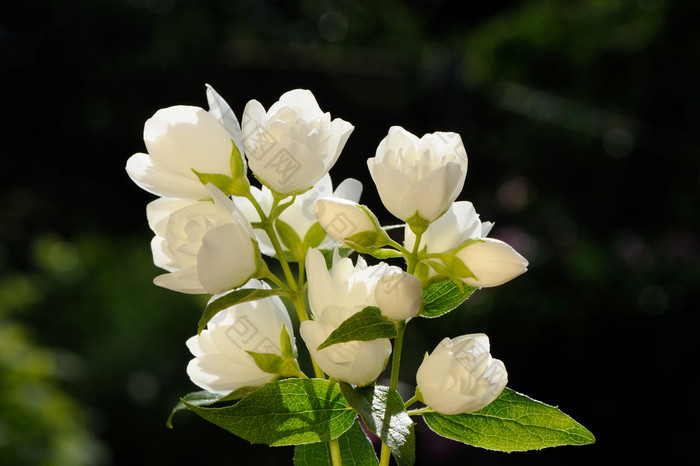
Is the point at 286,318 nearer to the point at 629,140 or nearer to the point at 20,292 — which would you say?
the point at 20,292

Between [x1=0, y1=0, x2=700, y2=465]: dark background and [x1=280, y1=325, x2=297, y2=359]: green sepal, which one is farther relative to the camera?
[x1=0, y1=0, x2=700, y2=465]: dark background

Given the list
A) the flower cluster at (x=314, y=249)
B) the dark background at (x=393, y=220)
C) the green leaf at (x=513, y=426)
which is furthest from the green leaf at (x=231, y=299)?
the dark background at (x=393, y=220)

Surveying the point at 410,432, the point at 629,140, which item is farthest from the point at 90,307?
the point at 410,432

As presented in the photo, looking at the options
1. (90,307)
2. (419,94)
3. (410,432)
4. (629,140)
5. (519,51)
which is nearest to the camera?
(410,432)

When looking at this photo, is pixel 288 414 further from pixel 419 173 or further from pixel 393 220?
pixel 393 220

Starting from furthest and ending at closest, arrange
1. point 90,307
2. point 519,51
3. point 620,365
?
point 519,51 → point 90,307 → point 620,365

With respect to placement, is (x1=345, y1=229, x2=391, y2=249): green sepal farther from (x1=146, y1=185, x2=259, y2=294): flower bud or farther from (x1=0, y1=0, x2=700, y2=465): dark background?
(x1=0, y1=0, x2=700, y2=465): dark background

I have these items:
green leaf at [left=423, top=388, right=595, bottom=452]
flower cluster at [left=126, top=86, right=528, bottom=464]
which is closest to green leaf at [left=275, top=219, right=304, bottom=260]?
flower cluster at [left=126, top=86, right=528, bottom=464]
